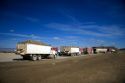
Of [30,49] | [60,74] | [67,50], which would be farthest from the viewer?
[67,50]

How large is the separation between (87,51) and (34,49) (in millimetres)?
65502

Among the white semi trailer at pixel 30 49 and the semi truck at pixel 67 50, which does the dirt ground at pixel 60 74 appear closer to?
the white semi trailer at pixel 30 49

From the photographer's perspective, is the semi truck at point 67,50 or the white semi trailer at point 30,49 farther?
the semi truck at point 67,50

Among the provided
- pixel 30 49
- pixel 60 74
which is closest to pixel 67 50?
pixel 30 49

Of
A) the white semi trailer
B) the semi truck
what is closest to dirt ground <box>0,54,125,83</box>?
the white semi trailer

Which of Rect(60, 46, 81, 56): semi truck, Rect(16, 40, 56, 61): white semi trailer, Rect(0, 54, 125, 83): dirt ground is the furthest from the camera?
Rect(60, 46, 81, 56): semi truck

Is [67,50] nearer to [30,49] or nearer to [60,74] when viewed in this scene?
[30,49]

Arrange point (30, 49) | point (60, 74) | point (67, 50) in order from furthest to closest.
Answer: point (67, 50)
point (30, 49)
point (60, 74)

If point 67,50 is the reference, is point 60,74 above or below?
below

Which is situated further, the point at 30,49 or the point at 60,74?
the point at 30,49

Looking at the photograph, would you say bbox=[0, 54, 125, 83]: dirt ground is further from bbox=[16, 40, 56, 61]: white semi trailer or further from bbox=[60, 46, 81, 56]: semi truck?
bbox=[60, 46, 81, 56]: semi truck

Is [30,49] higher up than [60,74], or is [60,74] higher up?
[30,49]

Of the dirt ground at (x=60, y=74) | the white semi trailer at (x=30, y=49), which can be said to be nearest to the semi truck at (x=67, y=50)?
the white semi trailer at (x=30, y=49)

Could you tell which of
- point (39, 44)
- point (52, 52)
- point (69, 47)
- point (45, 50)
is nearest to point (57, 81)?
point (39, 44)
